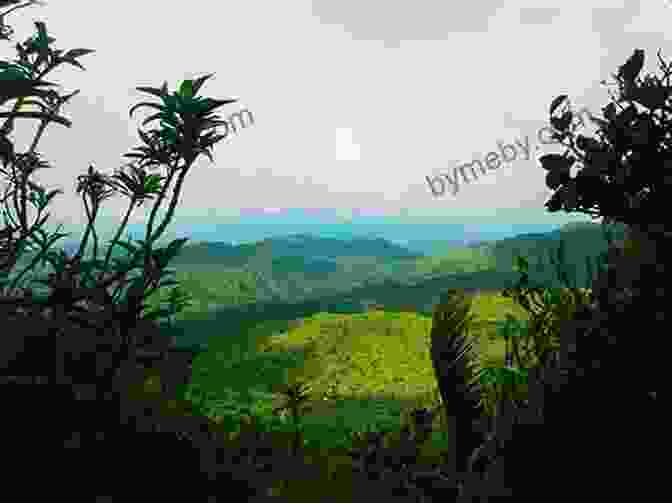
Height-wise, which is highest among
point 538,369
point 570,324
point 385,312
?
point 570,324

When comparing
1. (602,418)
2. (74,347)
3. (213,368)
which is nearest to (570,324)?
(602,418)

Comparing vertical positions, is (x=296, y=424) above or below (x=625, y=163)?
below

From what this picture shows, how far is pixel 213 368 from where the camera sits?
23078 mm

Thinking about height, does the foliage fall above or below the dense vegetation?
above

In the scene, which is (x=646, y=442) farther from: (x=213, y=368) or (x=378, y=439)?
(x=213, y=368)

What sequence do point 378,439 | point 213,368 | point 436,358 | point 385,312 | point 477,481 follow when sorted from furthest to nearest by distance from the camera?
point 385,312, point 213,368, point 378,439, point 436,358, point 477,481

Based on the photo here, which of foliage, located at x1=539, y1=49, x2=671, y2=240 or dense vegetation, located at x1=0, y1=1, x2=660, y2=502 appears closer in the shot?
dense vegetation, located at x1=0, y1=1, x2=660, y2=502

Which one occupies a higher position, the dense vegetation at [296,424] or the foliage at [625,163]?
the foliage at [625,163]

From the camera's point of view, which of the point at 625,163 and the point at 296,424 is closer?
the point at 625,163

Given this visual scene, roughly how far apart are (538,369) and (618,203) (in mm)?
1066

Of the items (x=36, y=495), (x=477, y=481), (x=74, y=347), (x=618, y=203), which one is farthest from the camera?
(x=618, y=203)

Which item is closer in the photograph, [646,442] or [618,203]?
[646,442]

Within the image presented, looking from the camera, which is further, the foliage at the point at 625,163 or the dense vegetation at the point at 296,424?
the foliage at the point at 625,163

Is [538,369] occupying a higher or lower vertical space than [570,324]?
lower
